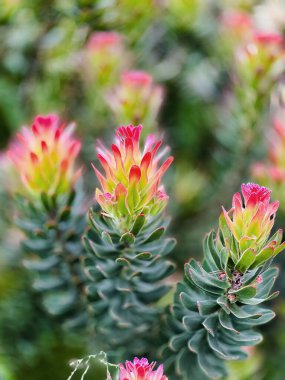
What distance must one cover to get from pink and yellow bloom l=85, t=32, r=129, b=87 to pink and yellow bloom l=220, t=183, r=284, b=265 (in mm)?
582

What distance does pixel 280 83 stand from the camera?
115 cm

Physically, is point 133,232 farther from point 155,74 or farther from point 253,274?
point 155,74

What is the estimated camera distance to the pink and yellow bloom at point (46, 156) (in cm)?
79

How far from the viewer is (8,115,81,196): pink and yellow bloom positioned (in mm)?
791

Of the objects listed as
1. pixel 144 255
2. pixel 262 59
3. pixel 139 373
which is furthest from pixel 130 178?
pixel 262 59

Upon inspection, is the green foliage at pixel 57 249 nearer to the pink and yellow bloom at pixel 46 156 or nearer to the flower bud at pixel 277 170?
the pink and yellow bloom at pixel 46 156

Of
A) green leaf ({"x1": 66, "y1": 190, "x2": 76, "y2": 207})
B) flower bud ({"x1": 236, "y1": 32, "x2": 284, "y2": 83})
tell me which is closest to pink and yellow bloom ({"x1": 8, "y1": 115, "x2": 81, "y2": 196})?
green leaf ({"x1": 66, "y1": 190, "x2": 76, "y2": 207})

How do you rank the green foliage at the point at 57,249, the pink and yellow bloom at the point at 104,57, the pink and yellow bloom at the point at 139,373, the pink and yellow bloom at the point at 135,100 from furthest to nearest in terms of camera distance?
1. the pink and yellow bloom at the point at 104,57
2. the pink and yellow bloom at the point at 135,100
3. the green foliage at the point at 57,249
4. the pink and yellow bloom at the point at 139,373

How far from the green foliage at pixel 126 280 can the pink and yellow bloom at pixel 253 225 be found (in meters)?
0.11

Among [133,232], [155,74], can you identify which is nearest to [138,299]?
[133,232]

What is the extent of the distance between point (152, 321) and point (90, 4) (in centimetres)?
63

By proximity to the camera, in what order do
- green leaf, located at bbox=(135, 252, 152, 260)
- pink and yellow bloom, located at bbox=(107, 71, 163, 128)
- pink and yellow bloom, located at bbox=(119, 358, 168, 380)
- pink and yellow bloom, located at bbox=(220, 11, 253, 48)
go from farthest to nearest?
1. pink and yellow bloom, located at bbox=(220, 11, 253, 48)
2. pink and yellow bloom, located at bbox=(107, 71, 163, 128)
3. green leaf, located at bbox=(135, 252, 152, 260)
4. pink and yellow bloom, located at bbox=(119, 358, 168, 380)

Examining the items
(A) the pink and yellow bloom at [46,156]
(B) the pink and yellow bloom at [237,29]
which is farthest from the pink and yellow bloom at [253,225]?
(B) the pink and yellow bloom at [237,29]

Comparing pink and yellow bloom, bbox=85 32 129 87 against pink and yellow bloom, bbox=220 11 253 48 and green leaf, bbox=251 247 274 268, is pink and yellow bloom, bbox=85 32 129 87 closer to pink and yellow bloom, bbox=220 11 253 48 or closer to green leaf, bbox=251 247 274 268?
pink and yellow bloom, bbox=220 11 253 48
